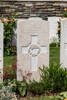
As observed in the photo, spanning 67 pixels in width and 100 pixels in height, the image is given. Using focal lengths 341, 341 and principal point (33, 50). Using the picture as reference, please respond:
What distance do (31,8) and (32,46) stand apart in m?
6.69

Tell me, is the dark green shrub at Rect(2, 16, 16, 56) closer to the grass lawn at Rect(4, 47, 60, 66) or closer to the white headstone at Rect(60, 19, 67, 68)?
the grass lawn at Rect(4, 47, 60, 66)

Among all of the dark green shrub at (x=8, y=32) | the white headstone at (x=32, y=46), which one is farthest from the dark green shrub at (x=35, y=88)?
the dark green shrub at (x=8, y=32)

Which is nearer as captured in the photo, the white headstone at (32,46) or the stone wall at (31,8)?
the white headstone at (32,46)

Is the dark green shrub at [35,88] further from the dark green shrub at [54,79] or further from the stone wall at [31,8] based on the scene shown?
the stone wall at [31,8]

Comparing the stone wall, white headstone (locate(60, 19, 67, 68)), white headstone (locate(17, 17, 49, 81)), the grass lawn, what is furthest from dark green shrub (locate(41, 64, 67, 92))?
the stone wall

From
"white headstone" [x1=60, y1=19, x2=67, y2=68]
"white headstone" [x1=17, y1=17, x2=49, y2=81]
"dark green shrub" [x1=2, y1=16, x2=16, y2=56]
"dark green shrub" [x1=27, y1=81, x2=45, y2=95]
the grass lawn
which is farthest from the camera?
"dark green shrub" [x1=2, y1=16, x2=16, y2=56]

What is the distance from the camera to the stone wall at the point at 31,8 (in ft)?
39.5

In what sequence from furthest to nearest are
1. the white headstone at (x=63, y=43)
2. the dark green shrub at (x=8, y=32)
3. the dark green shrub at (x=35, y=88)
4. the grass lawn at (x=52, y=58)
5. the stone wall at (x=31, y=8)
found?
the stone wall at (x=31, y=8) < the dark green shrub at (x=8, y=32) < the grass lawn at (x=52, y=58) < the white headstone at (x=63, y=43) < the dark green shrub at (x=35, y=88)

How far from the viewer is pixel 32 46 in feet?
18.7

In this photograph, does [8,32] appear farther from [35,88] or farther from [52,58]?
[35,88]

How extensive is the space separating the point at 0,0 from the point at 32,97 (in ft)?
23.1

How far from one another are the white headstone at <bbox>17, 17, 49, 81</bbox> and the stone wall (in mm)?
6376

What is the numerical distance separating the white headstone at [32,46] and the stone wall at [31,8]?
20.9 feet

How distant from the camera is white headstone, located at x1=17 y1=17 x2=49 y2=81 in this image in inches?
219
